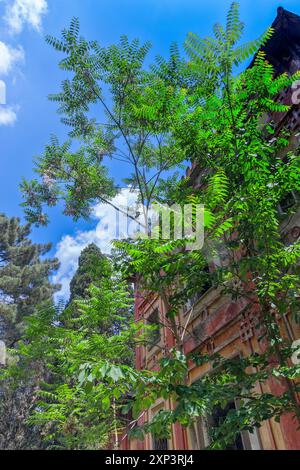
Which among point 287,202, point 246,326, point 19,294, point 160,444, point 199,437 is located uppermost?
point 19,294

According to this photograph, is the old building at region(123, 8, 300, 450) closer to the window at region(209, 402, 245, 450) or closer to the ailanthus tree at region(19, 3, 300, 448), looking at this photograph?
the window at region(209, 402, 245, 450)

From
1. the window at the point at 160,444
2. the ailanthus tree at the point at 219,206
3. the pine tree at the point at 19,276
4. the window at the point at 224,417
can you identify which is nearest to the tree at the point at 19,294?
the pine tree at the point at 19,276

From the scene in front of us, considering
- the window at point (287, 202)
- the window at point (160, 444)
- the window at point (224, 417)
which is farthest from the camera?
the window at point (160, 444)

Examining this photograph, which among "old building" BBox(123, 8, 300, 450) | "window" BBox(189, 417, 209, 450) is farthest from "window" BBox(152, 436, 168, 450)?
"window" BBox(189, 417, 209, 450)

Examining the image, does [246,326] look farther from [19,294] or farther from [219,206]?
[19,294]

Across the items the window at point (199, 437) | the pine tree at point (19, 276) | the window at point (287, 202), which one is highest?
the pine tree at point (19, 276)

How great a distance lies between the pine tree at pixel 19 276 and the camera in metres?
21.7

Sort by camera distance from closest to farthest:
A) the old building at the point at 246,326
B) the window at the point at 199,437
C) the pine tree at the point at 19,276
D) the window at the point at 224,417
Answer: the old building at the point at 246,326, the window at the point at 224,417, the window at the point at 199,437, the pine tree at the point at 19,276

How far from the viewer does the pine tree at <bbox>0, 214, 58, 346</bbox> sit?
21734 millimetres

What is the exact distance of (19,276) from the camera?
78.5 ft

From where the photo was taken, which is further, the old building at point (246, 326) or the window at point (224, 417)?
the window at point (224, 417)

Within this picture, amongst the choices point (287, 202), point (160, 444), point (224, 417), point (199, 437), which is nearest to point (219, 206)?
point (287, 202)

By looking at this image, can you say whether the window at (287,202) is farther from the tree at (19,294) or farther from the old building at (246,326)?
the tree at (19,294)
